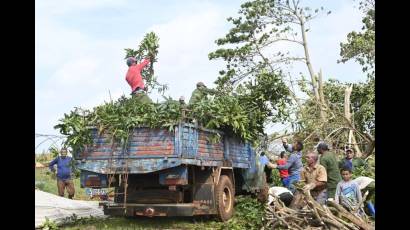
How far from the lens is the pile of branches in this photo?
7082mm

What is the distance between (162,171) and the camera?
898 cm

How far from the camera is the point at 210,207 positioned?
9.58m

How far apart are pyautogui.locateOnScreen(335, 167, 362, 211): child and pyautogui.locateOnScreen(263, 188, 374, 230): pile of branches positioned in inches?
18.1

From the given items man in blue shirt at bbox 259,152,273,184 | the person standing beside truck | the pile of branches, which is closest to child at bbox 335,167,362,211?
the person standing beside truck

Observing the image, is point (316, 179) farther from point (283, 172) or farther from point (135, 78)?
point (135, 78)

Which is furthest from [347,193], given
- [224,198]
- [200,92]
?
[200,92]

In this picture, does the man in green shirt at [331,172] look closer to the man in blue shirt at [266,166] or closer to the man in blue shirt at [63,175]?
the man in blue shirt at [266,166]

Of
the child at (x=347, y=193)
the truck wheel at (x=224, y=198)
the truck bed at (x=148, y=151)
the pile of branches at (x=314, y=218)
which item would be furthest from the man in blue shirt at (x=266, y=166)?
the pile of branches at (x=314, y=218)

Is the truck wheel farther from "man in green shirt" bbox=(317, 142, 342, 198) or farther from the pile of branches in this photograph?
"man in green shirt" bbox=(317, 142, 342, 198)

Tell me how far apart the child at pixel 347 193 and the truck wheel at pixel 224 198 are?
2.26m
